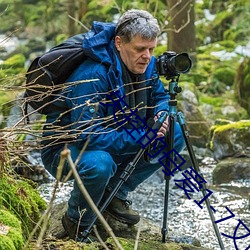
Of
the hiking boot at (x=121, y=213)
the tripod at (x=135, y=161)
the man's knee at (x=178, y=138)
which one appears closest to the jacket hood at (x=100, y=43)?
the tripod at (x=135, y=161)

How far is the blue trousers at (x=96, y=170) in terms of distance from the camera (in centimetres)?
333

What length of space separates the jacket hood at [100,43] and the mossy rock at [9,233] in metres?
1.08

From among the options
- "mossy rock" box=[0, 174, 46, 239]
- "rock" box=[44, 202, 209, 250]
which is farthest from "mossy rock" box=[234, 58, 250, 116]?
"mossy rock" box=[0, 174, 46, 239]

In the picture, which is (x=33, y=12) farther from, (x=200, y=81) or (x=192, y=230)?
(x=192, y=230)

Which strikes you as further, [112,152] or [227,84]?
[227,84]

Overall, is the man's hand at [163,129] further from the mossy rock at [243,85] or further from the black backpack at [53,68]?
the mossy rock at [243,85]

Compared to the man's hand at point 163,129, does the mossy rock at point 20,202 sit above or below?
below

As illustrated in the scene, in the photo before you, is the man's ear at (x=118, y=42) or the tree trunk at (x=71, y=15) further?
the tree trunk at (x=71, y=15)

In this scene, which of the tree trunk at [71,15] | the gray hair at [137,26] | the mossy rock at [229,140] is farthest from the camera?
the tree trunk at [71,15]

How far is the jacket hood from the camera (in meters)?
3.47

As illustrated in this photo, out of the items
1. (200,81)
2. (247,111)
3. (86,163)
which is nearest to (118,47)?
(86,163)

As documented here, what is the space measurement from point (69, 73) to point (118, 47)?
318 millimetres

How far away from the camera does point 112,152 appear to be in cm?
348

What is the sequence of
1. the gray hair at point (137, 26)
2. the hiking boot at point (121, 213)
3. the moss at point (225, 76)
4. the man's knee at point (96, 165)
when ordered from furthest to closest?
1. the moss at point (225, 76)
2. the hiking boot at point (121, 213)
3. the gray hair at point (137, 26)
4. the man's knee at point (96, 165)
